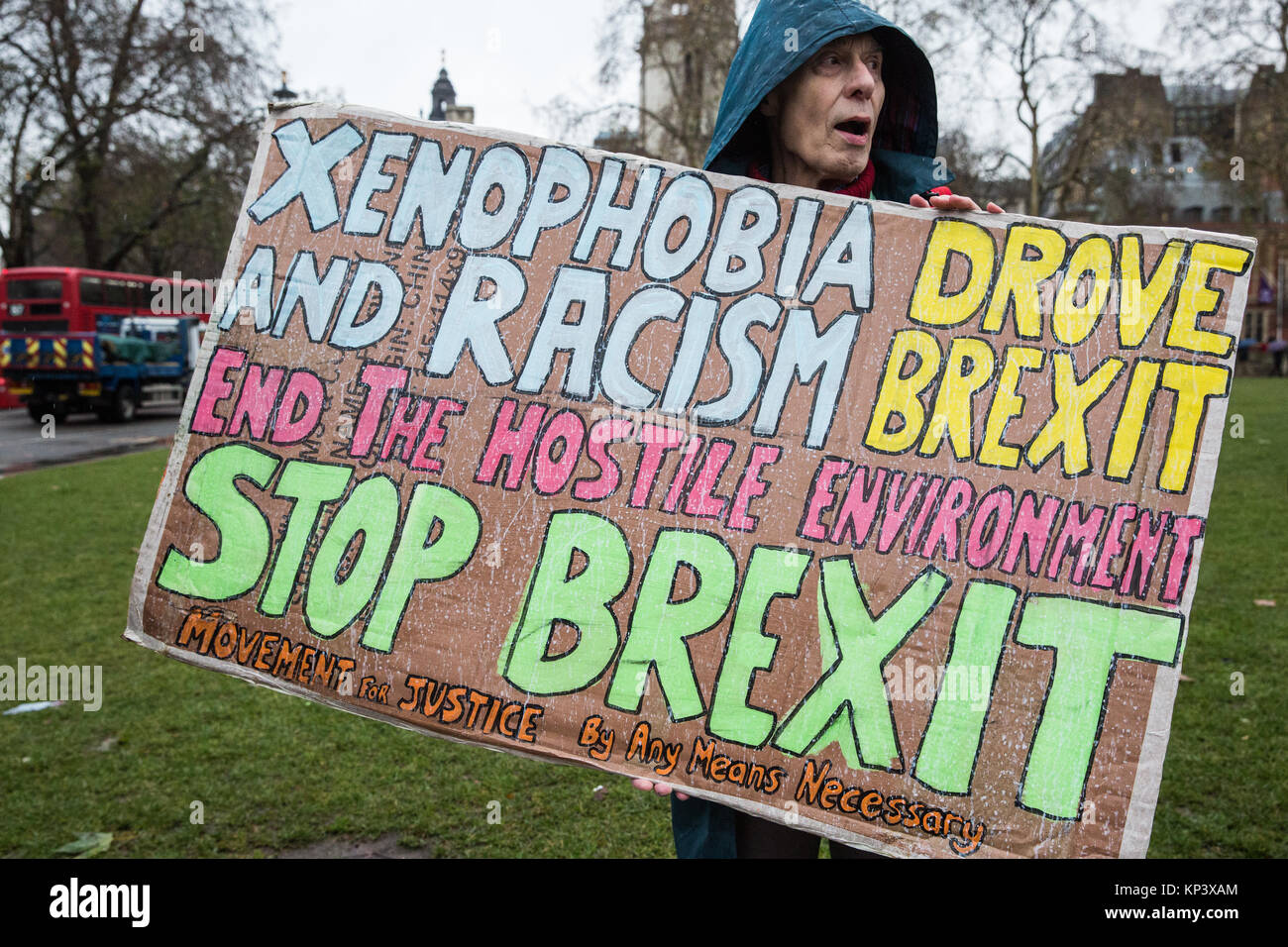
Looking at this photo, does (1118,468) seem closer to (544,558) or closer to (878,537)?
(878,537)

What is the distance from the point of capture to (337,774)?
3.68 m

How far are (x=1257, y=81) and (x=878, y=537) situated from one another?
92.3 ft

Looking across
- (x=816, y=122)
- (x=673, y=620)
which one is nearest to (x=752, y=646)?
(x=673, y=620)

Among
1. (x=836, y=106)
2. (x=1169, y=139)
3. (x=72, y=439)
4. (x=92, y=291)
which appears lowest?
(x=72, y=439)

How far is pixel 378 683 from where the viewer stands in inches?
79.6

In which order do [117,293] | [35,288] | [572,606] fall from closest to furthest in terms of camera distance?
[572,606], [35,288], [117,293]

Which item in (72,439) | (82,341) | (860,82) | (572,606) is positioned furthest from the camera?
(82,341)

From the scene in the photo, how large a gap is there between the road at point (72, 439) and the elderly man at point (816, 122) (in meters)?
10.6

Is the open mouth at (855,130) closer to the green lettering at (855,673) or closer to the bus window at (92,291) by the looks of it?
the green lettering at (855,673)

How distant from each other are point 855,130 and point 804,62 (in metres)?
0.18

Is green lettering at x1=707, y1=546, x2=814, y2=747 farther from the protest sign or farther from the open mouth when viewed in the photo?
the open mouth

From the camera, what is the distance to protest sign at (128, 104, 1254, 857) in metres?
1.89

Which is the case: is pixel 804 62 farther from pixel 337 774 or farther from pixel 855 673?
pixel 337 774
